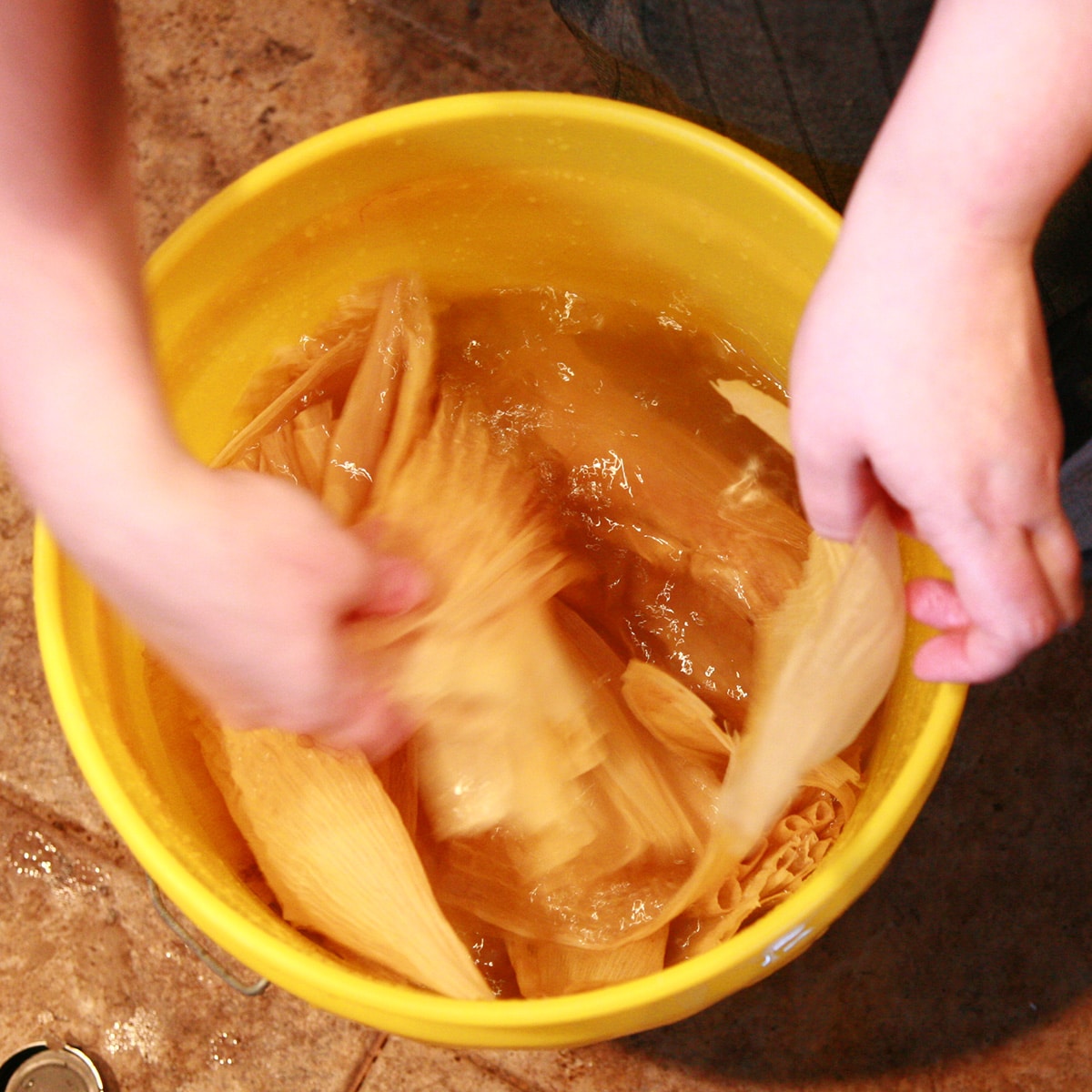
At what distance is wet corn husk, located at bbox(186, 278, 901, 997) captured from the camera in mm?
579

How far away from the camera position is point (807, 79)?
64cm

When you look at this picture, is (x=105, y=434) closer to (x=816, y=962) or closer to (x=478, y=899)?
(x=478, y=899)

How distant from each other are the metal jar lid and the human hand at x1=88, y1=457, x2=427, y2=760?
0.46 m

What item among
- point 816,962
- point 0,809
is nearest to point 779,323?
point 816,962

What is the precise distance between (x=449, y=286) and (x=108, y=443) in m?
0.41

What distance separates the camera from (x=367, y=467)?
718 millimetres

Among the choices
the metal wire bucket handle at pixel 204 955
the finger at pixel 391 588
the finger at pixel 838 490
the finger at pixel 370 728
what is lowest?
the metal wire bucket handle at pixel 204 955

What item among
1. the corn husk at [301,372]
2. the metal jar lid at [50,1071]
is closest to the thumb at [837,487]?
the corn husk at [301,372]

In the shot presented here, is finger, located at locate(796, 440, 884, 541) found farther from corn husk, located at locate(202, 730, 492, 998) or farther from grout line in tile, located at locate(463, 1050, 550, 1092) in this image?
grout line in tile, located at locate(463, 1050, 550, 1092)

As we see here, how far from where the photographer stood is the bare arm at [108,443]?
443 millimetres

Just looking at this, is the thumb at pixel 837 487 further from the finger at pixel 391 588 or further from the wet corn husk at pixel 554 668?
the finger at pixel 391 588

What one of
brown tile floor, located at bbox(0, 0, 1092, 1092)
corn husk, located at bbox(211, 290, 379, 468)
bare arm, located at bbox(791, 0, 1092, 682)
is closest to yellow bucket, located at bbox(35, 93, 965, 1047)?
corn husk, located at bbox(211, 290, 379, 468)

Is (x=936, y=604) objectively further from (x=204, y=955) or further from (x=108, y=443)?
(x=204, y=955)

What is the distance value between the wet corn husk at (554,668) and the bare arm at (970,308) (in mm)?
65
